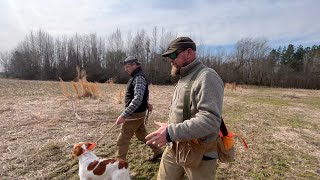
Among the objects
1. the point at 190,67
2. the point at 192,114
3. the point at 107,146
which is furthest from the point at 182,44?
the point at 107,146

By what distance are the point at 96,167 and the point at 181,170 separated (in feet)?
4.26

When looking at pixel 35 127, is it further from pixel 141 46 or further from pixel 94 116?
pixel 141 46

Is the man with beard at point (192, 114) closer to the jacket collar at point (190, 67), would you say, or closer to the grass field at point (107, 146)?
the jacket collar at point (190, 67)

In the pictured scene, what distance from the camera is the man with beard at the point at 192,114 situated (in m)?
2.12

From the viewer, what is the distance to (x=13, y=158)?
5.19 meters

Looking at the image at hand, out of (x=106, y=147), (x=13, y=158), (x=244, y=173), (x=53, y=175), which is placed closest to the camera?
(x=53, y=175)

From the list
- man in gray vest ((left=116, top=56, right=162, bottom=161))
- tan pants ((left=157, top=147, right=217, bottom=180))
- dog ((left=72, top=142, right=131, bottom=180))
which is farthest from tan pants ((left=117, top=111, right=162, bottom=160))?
tan pants ((left=157, top=147, right=217, bottom=180))

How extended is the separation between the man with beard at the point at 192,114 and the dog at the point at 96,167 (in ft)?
2.74

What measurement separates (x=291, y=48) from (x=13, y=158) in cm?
7738

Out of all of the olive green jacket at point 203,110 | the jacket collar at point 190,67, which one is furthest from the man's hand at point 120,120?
the olive green jacket at point 203,110

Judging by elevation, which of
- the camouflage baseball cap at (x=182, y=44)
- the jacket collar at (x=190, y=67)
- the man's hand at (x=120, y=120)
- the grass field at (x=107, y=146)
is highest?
the camouflage baseball cap at (x=182, y=44)

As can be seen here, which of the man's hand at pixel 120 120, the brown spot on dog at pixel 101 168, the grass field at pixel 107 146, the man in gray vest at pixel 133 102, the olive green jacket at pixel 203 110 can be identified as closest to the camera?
the olive green jacket at pixel 203 110

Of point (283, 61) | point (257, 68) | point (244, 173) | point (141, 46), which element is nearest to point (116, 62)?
point (141, 46)

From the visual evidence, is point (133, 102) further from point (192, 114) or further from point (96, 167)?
point (192, 114)
